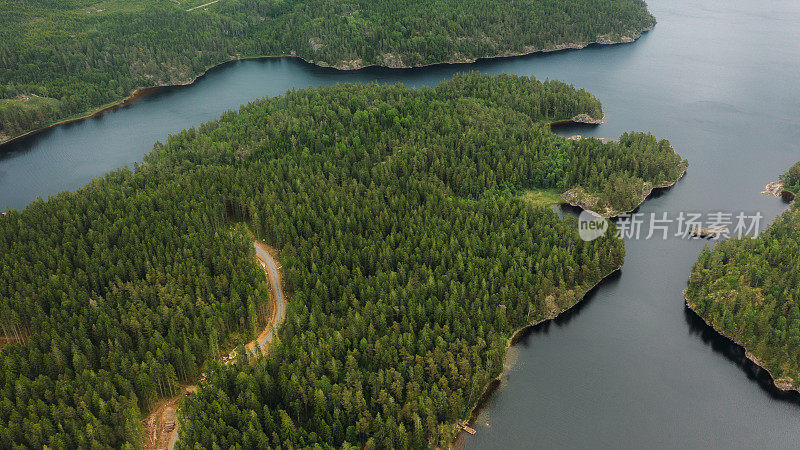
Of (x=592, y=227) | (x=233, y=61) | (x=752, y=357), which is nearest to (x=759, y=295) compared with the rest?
(x=752, y=357)

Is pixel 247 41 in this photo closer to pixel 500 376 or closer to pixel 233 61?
pixel 233 61

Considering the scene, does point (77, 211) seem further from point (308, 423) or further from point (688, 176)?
point (688, 176)

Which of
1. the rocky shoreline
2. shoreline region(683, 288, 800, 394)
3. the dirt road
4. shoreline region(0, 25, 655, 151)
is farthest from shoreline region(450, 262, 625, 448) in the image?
the rocky shoreline

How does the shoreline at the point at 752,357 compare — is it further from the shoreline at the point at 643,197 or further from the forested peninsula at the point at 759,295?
the shoreline at the point at 643,197

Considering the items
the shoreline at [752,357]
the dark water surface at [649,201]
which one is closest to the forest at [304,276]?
the dark water surface at [649,201]

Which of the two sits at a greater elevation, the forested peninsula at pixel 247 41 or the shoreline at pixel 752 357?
the forested peninsula at pixel 247 41

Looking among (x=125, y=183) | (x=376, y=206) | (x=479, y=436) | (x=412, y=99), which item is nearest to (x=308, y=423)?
(x=479, y=436)
